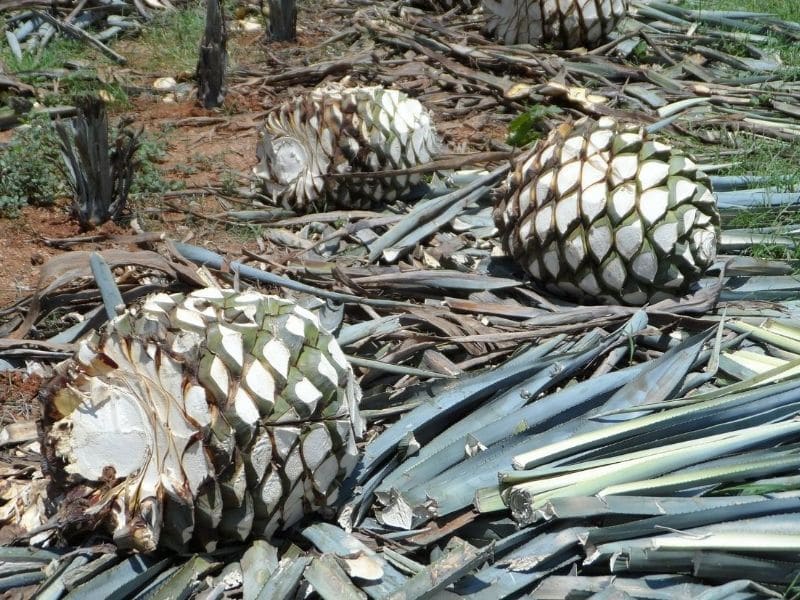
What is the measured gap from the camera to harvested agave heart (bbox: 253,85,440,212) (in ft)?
11.9

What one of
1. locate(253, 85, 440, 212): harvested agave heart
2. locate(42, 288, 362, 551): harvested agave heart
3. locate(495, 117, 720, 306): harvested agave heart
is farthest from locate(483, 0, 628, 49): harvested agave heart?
locate(42, 288, 362, 551): harvested agave heart

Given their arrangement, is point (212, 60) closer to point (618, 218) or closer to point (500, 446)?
point (618, 218)

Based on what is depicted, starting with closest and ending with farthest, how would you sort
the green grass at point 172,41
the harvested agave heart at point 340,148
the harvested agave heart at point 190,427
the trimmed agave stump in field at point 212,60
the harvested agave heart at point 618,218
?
the harvested agave heart at point 190,427 → the harvested agave heart at point 618,218 → the harvested agave heart at point 340,148 → the trimmed agave stump in field at point 212,60 → the green grass at point 172,41

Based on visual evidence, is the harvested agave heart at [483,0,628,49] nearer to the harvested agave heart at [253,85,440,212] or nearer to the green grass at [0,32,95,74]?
the harvested agave heart at [253,85,440,212]

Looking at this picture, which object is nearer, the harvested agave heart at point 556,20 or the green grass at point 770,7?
the harvested agave heart at point 556,20

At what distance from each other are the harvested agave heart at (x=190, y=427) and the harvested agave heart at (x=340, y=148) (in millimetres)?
1759

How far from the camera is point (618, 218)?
9.10 feet

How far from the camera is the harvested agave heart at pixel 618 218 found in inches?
109

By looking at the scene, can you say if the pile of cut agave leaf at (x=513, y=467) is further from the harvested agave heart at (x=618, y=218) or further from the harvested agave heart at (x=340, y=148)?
the harvested agave heart at (x=340, y=148)

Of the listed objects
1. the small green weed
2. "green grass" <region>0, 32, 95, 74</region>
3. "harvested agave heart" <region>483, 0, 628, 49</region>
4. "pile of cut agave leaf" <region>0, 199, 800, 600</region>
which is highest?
"harvested agave heart" <region>483, 0, 628, 49</region>

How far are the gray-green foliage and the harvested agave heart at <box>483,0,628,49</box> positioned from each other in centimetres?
279

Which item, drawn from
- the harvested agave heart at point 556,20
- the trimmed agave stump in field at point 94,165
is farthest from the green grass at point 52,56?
the harvested agave heart at point 556,20

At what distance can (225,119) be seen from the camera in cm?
471

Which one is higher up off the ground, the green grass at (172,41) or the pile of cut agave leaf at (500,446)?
the green grass at (172,41)
